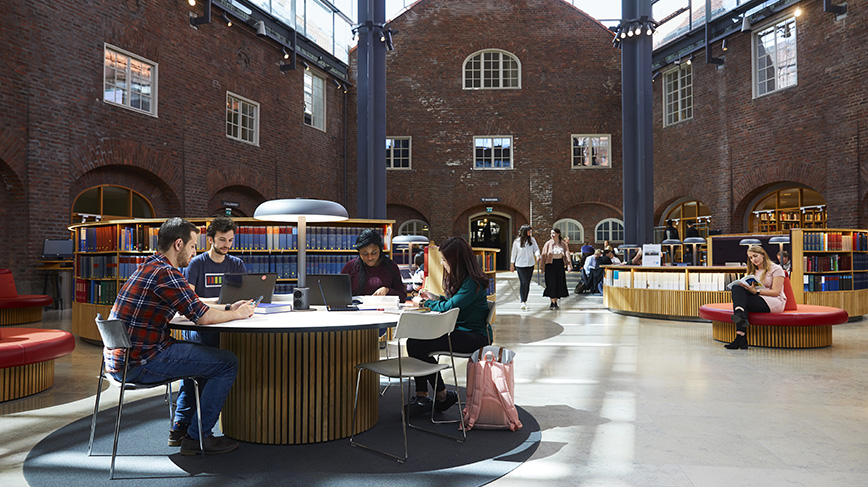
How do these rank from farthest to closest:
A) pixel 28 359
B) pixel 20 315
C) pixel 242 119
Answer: pixel 242 119
pixel 20 315
pixel 28 359

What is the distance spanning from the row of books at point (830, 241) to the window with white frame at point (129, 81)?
1171 centimetres

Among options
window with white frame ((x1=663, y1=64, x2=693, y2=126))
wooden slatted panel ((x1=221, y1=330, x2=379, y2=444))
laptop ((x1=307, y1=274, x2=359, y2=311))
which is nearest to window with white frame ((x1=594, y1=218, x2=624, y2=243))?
window with white frame ((x1=663, y1=64, x2=693, y2=126))

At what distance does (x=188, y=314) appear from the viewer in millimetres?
2766

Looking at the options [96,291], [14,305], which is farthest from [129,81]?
[96,291]

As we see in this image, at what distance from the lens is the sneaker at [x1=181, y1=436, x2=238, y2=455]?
2.90m

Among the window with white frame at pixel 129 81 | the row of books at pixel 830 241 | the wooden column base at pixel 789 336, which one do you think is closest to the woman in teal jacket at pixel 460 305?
the wooden column base at pixel 789 336

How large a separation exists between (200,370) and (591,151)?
56.0ft

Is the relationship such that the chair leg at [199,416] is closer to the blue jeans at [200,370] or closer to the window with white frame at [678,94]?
the blue jeans at [200,370]

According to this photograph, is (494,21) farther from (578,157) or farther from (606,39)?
(578,157)

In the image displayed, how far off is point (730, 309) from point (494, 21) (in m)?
14.6

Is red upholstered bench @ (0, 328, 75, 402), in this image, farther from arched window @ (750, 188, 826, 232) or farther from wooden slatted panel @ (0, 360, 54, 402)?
arched window @ (750, 188, 826, 232)

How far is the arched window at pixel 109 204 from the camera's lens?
9992 mm

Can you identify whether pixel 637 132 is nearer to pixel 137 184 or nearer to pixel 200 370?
pixel 137 184

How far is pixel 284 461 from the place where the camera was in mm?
2836
